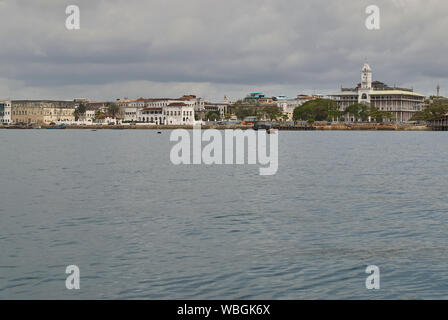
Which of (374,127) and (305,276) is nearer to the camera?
(305,276)

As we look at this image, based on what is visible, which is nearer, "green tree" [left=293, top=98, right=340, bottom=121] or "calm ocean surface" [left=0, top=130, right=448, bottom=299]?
"calm ocean surface" [left=0, top=130, right=448, bottom=299]

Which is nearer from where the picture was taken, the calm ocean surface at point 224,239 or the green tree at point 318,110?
the calm ocean surface at point 224,239

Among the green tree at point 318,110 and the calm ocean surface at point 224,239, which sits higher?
the green tree at point 318,110

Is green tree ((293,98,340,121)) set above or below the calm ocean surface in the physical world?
above

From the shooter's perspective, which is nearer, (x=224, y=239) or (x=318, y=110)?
(x=224, y=239)

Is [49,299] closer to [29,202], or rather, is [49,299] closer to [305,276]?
[305,276]

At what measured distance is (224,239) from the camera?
56.2 ft

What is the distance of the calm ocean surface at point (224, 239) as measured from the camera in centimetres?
1267

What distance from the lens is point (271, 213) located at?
21688 mm

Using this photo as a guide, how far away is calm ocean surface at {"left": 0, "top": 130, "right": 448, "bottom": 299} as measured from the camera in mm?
12672
